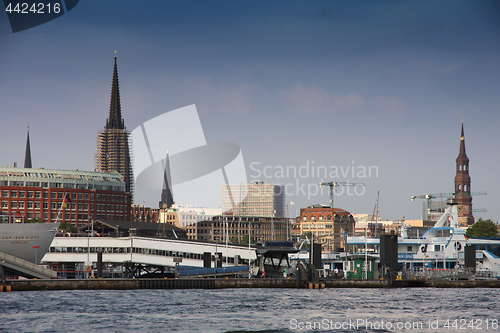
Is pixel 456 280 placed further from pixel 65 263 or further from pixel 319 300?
pixel 65 263

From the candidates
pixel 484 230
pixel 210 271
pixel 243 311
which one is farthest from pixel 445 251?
pixel 484 230

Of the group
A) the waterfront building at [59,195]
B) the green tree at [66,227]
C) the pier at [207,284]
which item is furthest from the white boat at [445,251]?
the waterfront building at [59,195]

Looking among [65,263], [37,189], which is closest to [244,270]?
[65,263]

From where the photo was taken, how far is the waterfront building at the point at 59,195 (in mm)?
175000

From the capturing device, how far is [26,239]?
87688 millimetres

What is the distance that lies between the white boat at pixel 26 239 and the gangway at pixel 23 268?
24.2ft

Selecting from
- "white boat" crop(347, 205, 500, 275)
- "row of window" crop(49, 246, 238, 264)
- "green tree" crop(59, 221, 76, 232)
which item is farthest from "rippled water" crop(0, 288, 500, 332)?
"green tree" crop(59, 221, 76, 232)

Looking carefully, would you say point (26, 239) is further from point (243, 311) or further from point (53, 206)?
point (53, 206)

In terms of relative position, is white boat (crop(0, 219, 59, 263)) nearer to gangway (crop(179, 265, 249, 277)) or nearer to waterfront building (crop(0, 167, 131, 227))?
gangway (crop(179, 265, 249, 277))

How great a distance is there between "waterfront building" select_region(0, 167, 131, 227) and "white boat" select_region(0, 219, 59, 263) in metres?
82.2

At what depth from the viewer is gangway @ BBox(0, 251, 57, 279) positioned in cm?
7744

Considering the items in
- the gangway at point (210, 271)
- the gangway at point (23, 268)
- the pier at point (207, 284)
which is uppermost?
the gangway at point (23, 268)

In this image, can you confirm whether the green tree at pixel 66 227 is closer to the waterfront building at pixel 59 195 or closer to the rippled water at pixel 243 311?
the waterfront building at pixel 59 195

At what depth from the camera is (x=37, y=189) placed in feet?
585
